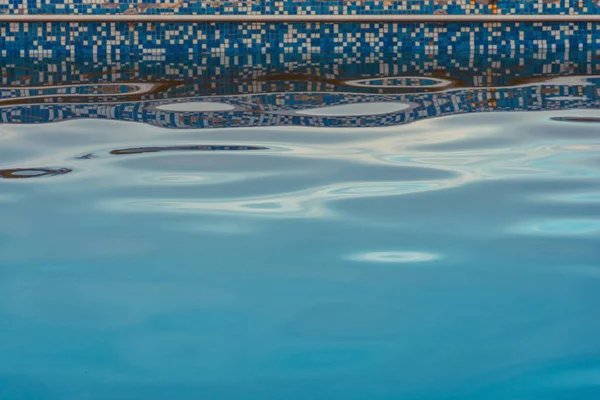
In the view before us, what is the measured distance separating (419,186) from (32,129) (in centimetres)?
123

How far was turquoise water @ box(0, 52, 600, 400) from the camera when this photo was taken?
3.70ft

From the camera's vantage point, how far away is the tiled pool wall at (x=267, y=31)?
5.57 m

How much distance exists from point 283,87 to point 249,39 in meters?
Result: 1.91

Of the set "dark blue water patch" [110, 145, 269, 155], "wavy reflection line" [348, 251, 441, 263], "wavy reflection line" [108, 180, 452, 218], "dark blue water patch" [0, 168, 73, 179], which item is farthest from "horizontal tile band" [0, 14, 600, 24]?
"wavy reflection line" [348, 251, 441, 263]

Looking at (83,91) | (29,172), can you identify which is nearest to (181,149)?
(29,172)

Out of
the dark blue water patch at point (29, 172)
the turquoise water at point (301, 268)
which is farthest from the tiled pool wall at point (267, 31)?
the dark blue water patch at point (29, 172)

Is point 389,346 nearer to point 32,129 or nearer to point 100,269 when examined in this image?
point 100,269

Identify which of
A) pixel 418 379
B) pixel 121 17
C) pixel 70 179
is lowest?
pixel 418 379

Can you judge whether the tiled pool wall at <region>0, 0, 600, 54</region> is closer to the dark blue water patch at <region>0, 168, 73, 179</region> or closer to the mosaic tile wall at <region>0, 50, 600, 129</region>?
the mosaic tile wall at <region>0, 50, 600, 129</region>

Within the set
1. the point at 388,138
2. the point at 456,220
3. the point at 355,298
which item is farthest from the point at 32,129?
the point at 355,298

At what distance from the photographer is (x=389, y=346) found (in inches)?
47.3

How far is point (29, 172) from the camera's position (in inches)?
87.7

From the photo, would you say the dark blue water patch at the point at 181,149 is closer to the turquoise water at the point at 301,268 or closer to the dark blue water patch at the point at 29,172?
the turquoise water at the point at 301,268

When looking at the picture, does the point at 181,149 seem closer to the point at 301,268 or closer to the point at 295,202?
the point at 295,202
